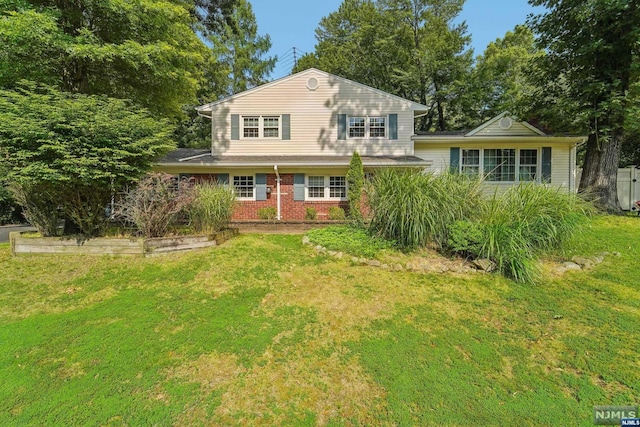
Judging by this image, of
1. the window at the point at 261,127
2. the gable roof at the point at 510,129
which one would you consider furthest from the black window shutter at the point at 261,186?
the gable roof at the point at 510,129

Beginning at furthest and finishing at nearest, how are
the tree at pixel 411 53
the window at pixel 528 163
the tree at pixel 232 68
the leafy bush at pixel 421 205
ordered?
the tree at pixel 232 68
the tree at pixel 411 53
the window at pixel 528 163
the leafy bush at pixel 421 205

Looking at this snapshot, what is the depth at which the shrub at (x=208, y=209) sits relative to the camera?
745cm

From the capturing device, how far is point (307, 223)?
10.1m

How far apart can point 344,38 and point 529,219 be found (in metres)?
26.2

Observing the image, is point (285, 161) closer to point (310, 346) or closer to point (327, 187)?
point (327, 187)

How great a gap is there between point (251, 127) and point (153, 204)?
7.98 m

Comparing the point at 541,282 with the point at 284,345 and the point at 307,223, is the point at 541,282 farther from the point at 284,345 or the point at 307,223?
the point at 307,223

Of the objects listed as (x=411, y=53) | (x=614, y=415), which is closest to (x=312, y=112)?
(x=614, y=415)

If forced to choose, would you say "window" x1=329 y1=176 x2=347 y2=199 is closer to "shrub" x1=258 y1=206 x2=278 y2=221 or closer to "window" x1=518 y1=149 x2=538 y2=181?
"shrub" x1=258 y1=206 x2=278 y2=221

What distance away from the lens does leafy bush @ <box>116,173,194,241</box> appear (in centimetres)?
641

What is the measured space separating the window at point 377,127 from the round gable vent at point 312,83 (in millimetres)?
2959

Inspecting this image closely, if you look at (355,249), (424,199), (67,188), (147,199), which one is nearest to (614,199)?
(424,199)

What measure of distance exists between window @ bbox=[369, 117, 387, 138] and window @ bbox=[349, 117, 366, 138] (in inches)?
14.7

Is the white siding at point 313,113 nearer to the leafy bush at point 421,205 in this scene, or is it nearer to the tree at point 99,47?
the tree at point 99,47
